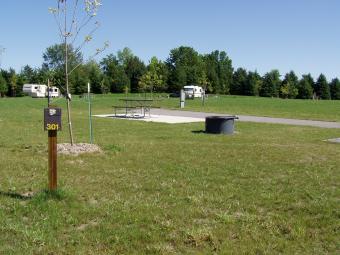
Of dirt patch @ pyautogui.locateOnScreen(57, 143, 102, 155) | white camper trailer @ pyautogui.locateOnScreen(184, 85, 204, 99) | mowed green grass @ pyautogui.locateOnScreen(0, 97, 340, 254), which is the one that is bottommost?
mowed green grass @ pyautogui.locateOnScreen(0, 97, 340, 254)

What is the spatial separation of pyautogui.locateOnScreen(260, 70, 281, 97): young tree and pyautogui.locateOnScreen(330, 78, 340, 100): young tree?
10.3 meters

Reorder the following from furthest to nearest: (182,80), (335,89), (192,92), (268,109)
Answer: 1. (335,89)
2. (182,80)
3. (192,92)
4. (268,109)

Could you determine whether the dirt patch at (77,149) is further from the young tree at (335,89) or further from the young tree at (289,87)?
the young tree at (335,89)

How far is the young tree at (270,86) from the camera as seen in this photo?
92500 mm

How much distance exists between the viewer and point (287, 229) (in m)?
4.96

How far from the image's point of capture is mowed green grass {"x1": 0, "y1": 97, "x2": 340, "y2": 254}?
457 centimetres

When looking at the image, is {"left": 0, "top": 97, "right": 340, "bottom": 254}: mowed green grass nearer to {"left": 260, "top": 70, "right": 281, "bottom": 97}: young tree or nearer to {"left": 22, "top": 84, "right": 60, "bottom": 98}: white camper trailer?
{"left": 22, "top": 84, "right": 60, "bottom": 98}: white camper trailer

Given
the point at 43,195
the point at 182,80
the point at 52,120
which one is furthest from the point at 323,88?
the point at 43,195

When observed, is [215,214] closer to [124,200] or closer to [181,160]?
[124,200]

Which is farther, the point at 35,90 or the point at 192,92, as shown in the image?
the point at 35,90

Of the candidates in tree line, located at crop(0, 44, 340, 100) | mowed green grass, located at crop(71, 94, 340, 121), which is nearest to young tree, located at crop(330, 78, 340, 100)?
tree line, located at crop(0, 44, 340, 100)

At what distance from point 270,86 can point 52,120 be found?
294ft

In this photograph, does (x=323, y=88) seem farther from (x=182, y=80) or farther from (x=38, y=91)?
(x=38, y=91)

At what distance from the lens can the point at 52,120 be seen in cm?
608
